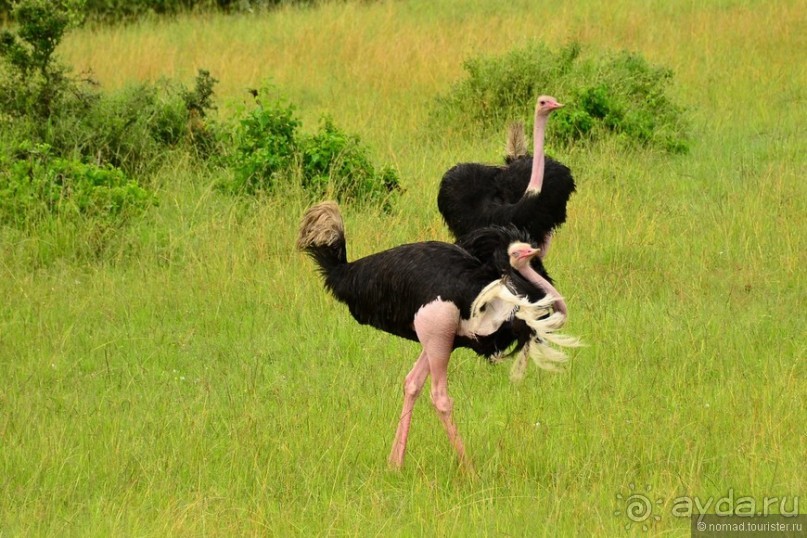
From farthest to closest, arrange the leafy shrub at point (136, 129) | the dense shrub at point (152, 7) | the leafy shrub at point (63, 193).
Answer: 1. the dense shrub at point (152, 7)
2. the leafy shrub at point (136, 129)
3. the leafy shrub at point (63, 193)

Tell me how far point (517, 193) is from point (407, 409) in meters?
2.21

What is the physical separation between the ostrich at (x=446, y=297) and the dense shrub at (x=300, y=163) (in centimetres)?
331

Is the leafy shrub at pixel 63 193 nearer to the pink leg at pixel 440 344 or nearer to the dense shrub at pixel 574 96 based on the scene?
the dense shrub at pixel 574 96

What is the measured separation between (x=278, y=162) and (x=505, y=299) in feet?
14.4

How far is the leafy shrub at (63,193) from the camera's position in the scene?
8.29 meters

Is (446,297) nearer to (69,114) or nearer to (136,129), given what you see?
(136,129)

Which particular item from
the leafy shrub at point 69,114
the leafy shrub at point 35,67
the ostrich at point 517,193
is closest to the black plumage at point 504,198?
the ostrich at point 517,193

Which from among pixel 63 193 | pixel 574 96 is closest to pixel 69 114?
pixel 63 193

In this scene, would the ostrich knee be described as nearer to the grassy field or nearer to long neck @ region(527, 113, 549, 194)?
the grassy field

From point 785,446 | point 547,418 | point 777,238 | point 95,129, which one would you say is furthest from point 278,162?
point 785,446

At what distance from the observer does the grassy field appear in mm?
4773

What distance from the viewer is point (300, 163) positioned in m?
9.03

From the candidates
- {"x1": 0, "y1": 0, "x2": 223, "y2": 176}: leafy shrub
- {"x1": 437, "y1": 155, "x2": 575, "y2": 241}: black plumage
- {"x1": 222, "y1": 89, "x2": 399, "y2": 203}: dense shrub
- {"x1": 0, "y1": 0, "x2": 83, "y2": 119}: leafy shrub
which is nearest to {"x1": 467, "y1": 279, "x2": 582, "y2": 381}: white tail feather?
{"x1": 437, "y1": 155, "x2": 575, "y2": 241}: black plumage

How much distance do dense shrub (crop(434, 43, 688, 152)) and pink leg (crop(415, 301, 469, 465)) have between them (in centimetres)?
519
